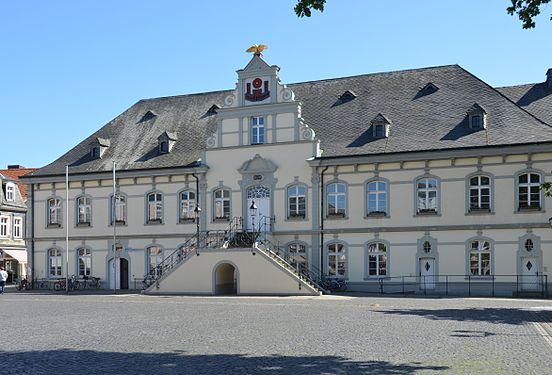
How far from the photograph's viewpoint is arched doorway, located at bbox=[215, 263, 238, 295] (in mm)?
34344

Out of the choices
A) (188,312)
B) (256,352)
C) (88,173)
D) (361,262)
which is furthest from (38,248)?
(256,352)

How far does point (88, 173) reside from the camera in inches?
1571

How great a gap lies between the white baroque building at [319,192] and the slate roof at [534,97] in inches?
3.4

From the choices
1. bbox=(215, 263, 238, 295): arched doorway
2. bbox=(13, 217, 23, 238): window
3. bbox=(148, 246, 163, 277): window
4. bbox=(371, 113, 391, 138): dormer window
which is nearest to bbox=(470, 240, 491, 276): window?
bbox=(371, 113, 391, 138): dormer window

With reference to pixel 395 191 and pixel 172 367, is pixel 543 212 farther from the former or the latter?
pixel 172 367

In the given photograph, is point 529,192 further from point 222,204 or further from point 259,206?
point 222,204

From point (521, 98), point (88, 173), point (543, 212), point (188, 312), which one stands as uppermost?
point (521, 98)

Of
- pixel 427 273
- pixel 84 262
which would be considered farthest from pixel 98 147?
pixel 427 273

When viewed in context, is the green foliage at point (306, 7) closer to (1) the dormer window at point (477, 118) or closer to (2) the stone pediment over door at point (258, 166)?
(1) the dormer window at point (477, 118)

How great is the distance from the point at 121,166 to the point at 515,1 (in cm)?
2964

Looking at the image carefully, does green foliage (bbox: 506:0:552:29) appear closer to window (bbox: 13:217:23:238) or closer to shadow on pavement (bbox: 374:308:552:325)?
shadow on pavement (bbox: 374:308:552:325)

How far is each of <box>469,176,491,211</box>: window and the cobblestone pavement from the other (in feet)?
27.5

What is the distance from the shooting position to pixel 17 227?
55.8m

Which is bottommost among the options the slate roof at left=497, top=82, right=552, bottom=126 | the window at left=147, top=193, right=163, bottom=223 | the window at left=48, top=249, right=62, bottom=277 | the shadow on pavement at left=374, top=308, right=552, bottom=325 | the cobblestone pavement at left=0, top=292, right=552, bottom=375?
the shadow on pavement at left=374, top=308, right=552, bottom=325
